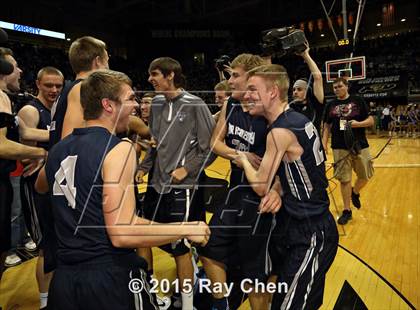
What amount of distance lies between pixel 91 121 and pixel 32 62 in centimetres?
1770

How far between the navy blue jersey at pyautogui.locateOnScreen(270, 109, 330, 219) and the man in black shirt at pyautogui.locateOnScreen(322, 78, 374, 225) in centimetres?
265

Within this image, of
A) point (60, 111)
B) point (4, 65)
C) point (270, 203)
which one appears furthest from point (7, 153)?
point (270, 203)

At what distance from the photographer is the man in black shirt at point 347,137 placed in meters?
4.50

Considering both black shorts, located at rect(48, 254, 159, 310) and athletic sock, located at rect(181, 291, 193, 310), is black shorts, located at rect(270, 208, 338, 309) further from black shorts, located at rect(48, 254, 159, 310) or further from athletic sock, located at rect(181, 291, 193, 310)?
black shorts, located at rect(48, 254, 159, 310)

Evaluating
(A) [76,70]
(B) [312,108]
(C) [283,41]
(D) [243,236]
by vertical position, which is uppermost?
(C) [283,41]

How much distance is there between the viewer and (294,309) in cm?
194

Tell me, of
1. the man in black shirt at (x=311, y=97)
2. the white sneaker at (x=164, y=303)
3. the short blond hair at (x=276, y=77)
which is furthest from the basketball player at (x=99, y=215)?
the man in black shirt at (x=311, y=97)

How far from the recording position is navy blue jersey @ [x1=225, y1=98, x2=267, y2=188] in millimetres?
2527

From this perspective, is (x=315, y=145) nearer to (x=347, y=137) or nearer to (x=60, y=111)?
(x=60, y=111)

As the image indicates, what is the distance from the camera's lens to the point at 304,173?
202cm

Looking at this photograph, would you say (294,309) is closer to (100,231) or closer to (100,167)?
(100,231)

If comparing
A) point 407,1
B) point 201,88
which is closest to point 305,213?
point 201,88

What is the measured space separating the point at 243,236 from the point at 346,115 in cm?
281

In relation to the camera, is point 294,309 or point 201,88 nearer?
point 294,309
